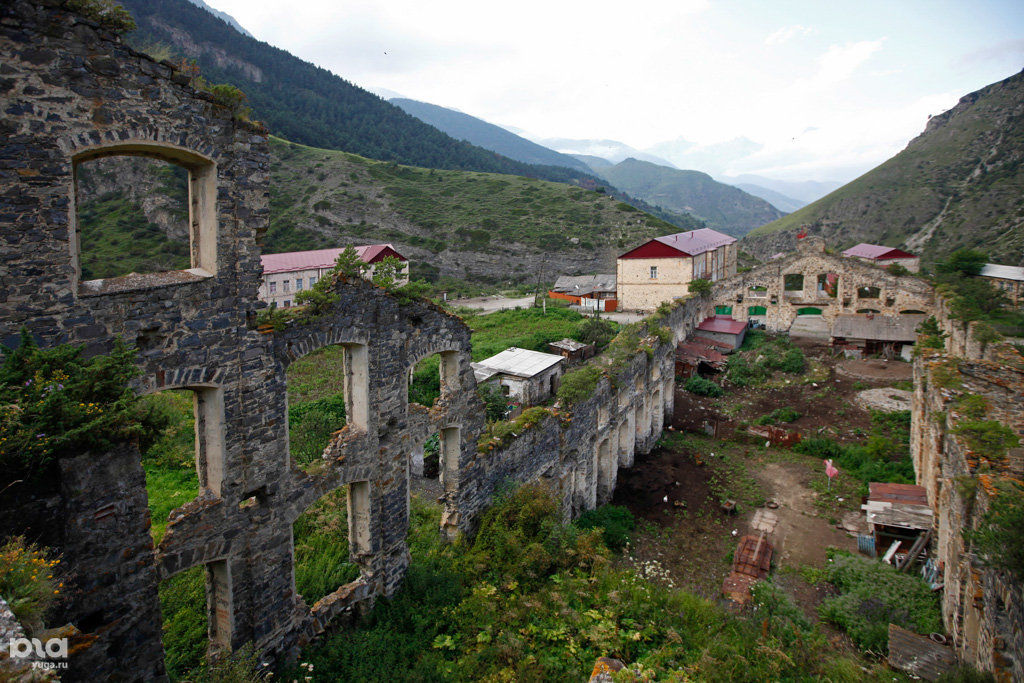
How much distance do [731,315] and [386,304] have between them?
38113 millimetres

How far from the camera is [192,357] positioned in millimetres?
7547

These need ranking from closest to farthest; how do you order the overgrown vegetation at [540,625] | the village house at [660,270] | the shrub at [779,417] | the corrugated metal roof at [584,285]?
the overgrown vegetation at [540,625] → the shrub at [779,417] → the village house at [660,270] → the corrugated metal roof at [584,285]

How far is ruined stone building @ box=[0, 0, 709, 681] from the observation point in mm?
6059

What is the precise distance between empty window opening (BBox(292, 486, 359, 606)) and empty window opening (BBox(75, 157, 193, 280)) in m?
33.9

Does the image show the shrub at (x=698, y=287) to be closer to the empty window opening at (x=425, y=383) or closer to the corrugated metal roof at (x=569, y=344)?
the corrugated metal roof at (x=569, y=344)

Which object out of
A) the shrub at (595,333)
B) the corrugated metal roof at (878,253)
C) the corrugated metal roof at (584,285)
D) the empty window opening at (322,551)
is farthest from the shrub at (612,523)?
the corrugated metal roof at (878,253)

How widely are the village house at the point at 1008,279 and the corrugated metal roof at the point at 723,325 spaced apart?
16359 millimetres

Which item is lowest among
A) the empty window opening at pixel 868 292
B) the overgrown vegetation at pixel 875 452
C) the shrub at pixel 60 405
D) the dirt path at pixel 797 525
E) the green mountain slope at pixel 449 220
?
the dirt path at pixel 797 525

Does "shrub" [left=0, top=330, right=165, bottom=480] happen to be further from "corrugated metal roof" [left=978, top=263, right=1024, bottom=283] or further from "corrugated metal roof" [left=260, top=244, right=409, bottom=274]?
"corrugated metal roof" [left=978, top=263, right=1024, bottom=283]

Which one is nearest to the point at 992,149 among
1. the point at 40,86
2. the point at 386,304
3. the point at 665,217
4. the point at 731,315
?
the point at 731,315

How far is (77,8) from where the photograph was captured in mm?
6199

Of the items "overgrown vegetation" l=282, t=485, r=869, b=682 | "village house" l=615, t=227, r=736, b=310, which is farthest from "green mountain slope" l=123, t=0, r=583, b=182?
"overgrown vegetation" l=282, t=485, r=869, b=682

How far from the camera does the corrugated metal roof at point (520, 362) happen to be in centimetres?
2576

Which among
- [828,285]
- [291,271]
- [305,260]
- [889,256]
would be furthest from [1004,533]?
[889,256]
